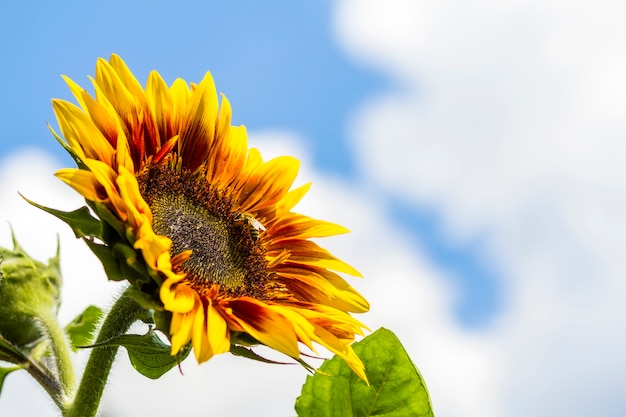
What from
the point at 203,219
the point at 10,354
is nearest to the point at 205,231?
the point at 203,219

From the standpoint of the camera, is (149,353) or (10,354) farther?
(10,354)

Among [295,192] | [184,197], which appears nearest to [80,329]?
[184,197]

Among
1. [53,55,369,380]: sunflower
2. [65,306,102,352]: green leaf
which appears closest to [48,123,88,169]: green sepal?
[53,55,369,380]: sunflower

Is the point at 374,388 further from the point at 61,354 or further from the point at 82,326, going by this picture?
the point at 82,326

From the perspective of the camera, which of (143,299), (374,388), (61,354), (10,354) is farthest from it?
(61,354)

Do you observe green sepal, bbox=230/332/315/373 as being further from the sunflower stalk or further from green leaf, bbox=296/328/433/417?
the sunflower stalk

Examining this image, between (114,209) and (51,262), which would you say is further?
(51,262)

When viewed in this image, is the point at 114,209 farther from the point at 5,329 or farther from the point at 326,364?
the point at 5,329
